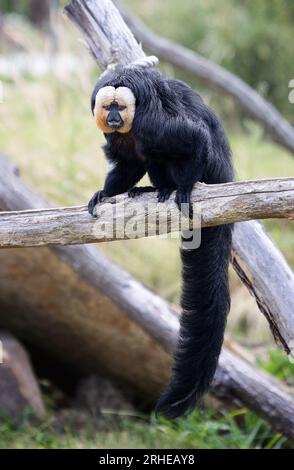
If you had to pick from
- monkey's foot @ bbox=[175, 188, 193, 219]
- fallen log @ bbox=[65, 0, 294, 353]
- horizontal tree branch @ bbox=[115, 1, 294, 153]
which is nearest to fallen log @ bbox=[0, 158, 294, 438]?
fallen log @ bbox=[65, 0, 294, 353]

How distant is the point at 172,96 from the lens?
301 cm

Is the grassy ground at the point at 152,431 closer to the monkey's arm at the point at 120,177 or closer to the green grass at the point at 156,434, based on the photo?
the green grass at the point at 156,434

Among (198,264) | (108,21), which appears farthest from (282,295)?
(108,21)

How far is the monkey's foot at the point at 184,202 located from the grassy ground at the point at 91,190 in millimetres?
1806

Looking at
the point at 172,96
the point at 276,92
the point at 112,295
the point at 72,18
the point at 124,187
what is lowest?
the point at 112,295

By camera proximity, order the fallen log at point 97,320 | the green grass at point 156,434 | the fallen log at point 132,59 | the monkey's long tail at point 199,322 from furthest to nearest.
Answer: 1. the green grass at point 156,434
2. the fallen log at point 97,320
3. the fallen log at point 132,59
4. the monkey's long tail at point 199,322

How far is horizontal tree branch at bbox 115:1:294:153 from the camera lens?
20.2 feet

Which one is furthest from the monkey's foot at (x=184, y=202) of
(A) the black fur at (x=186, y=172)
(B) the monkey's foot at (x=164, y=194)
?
(B) the monkey's foot at (x=164, y=194)

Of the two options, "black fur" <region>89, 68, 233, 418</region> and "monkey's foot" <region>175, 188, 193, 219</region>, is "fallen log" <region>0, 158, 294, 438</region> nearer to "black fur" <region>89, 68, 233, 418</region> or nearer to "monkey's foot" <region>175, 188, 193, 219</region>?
"black fur" <region>89, 68, 233, 418</region>

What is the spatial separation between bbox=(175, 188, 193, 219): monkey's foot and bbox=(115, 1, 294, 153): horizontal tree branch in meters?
3.31

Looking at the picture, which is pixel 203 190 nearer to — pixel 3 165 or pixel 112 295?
pixel 112 295

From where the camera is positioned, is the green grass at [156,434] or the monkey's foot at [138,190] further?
the green grass at [156,434]

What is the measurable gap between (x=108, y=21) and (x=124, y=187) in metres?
0.84

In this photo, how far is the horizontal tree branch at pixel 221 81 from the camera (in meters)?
6.15
